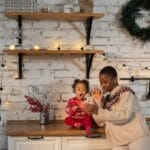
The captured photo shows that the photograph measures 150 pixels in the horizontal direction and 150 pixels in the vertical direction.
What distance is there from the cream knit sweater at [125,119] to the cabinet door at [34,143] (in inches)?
17.7

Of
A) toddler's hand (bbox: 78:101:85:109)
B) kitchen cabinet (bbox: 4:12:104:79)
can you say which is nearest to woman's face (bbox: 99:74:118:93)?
toddler's hand (bbox: 78:101:85:109)

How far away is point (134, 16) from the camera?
3562 mm

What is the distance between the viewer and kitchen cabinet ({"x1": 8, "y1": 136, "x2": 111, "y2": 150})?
3.10 metres

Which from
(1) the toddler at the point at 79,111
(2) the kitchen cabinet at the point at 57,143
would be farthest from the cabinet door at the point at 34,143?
(1) the toddler at the point at 79,111

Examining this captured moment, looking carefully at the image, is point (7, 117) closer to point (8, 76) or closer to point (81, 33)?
point (8, 76)

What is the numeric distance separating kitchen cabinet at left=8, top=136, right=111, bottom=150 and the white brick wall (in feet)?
1.55

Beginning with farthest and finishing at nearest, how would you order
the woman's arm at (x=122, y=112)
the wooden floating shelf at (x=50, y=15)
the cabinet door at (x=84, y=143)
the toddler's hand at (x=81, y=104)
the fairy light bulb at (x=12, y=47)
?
the fairy light bulb at (x=12, y=47), the wooden floating shelf at (x=50, y=15), the cabinet door at (x=84, y=143), the toddler's hand at (x=81, y=104), the woman's arm at (x=122, y=112)

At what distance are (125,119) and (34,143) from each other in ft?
2.51

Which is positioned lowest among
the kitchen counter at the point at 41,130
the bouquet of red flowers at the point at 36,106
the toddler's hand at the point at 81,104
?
the kitchen counter at the point at 41,130

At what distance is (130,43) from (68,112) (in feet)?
2.77

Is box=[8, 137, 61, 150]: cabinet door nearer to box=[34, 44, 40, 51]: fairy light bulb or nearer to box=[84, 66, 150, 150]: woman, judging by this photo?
box=[84, 66, 150, 150]: woman

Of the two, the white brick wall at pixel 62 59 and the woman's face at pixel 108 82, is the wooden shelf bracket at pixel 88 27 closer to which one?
the white brick wall at pixel 62 59

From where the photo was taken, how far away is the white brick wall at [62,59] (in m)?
3.54

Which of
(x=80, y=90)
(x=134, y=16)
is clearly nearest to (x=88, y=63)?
(x=80, y=90)
